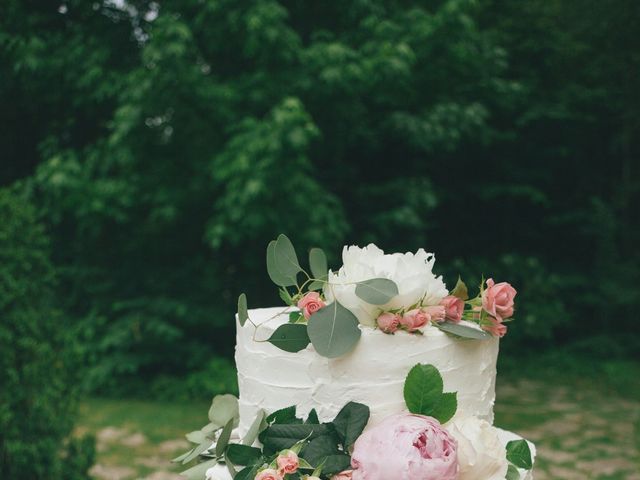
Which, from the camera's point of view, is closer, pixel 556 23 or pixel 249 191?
pixel 249 191

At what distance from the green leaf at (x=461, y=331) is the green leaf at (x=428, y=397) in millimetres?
141

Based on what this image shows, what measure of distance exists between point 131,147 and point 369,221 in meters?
2.60

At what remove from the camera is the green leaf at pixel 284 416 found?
62.6 inches

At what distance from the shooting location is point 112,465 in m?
5.01

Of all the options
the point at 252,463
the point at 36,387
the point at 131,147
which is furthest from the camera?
the point at 131,147

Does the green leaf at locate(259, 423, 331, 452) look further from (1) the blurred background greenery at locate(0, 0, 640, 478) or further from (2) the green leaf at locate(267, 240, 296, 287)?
(1) the blurred background greenery at locate(0, 0, 640, 478)

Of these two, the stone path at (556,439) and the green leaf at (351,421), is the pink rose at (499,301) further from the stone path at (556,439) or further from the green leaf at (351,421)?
the stone path at (556,439)

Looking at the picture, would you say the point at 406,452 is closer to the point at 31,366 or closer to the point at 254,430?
the point at 254,430

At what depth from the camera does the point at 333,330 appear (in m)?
1.49

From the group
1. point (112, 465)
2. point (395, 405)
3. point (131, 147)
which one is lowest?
point (112, 465)

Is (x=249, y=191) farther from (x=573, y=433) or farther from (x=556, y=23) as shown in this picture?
(x=556, y=23)

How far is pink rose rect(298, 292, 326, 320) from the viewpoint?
1527mm

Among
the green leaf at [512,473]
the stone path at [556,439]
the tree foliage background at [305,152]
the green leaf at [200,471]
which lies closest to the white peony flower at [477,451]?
the green leaf at [512,473]

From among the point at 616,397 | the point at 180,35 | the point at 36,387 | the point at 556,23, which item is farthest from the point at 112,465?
the point at 556,23
